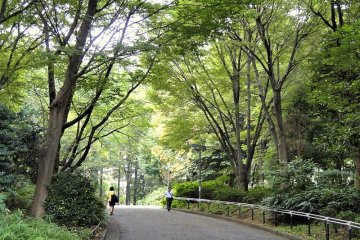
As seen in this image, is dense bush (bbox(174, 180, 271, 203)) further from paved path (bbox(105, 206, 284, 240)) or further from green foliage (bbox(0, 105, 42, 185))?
green foliage (bbox(0, 105, 42, 185))

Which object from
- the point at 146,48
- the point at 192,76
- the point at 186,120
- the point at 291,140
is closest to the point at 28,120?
the point at 146,48

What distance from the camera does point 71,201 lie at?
37.2ft

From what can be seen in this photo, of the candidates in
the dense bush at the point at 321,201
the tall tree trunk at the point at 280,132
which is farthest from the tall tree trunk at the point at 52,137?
the tall tree trunk at the point at 280,132

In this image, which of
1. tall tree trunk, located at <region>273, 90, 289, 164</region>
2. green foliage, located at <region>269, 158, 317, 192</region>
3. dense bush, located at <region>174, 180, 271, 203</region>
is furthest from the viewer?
dense bush, located at <region>174, 180, 271, 203</region>

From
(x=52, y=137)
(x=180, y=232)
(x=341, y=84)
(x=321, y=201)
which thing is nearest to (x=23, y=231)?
(x=52, y=137)

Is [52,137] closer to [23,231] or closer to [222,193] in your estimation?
[23,231]

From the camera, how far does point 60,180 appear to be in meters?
11.6

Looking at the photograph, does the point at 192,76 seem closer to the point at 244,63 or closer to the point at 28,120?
the point at 244,63

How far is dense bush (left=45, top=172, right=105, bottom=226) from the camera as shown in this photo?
1105 centimetres

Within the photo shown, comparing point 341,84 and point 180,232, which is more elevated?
point 341,84

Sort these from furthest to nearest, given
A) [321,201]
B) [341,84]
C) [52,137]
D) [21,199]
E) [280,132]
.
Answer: [280,132] < [21,199] < [321,201] < [341,84] < [52,137]

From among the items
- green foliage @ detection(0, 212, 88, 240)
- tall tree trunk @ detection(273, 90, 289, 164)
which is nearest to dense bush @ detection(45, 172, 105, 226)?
green foliage @ detection(0, 212, 88, 240)

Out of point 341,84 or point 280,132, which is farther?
point 280,132

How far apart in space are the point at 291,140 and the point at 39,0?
15.9m
